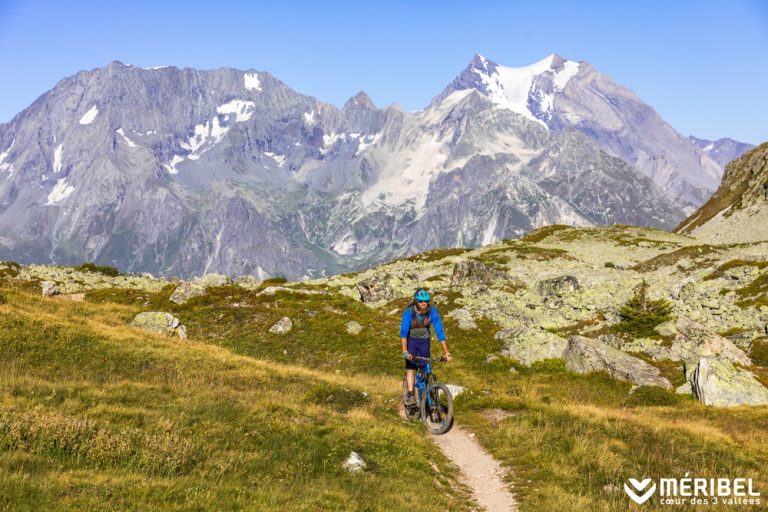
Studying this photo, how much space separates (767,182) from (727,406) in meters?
110

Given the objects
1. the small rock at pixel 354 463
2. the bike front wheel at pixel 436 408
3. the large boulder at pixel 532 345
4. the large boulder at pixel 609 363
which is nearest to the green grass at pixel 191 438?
the small rock at pixel 354 463

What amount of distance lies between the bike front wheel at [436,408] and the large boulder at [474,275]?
38614 mm

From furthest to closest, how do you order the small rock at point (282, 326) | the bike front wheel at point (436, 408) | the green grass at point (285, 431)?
1. the small rock at point (282, 326)
2. the bike front wheel at point (436, 408)
3. the green grass at point (285, 431)

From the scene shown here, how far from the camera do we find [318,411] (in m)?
18.3

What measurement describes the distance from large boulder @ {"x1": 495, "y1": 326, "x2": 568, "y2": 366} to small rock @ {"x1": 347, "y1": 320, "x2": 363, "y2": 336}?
1031 cm

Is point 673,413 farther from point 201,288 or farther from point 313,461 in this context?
point 201,288

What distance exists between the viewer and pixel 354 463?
44.7 ft

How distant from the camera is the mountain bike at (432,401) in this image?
18.0 m

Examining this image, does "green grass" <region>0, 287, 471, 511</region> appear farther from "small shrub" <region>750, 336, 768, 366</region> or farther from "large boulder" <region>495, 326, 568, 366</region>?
"small shrub" <region>750, 336, 768, 366</region>

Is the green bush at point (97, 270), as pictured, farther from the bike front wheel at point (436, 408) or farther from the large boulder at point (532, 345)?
the bike front wheel at point (436, 408)

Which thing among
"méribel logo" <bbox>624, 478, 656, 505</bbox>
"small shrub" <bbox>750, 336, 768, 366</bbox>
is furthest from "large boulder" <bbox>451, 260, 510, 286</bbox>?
"méribel logo" <bbox>624, 478, 656, 505</bbox>

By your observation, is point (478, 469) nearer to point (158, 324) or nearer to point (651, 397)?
point (651, 397)

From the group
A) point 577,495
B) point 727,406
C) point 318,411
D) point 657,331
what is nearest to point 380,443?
point 318,411

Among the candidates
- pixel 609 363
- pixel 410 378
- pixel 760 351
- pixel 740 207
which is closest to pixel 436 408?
pixel 410 378
